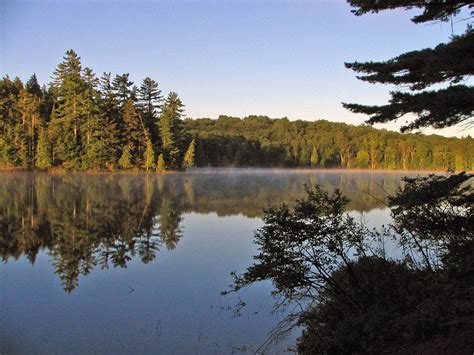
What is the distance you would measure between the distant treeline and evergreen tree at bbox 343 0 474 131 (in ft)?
244

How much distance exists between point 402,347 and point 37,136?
56.0 m

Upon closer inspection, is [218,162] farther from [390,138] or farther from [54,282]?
[54,282]

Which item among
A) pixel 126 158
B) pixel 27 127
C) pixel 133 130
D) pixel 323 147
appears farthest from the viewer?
pixel 323 147

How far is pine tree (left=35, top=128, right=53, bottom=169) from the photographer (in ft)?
165

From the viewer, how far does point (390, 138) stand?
110 m

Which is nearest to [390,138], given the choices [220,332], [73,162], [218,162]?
[218,162]

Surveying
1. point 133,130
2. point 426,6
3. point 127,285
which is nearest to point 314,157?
point 133,130

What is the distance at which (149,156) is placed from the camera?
180ft

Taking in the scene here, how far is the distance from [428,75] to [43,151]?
5071 centimetres

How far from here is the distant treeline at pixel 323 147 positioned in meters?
89.2

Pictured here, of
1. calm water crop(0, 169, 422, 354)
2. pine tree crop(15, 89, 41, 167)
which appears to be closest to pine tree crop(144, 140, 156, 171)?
pine tree crop(15, 89, 41, 167)

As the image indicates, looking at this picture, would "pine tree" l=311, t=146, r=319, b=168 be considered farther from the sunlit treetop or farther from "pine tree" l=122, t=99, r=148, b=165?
the sunlit treetop

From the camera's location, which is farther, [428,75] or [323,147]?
[323,147]

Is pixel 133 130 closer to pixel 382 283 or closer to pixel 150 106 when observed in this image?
pixel 150 106
